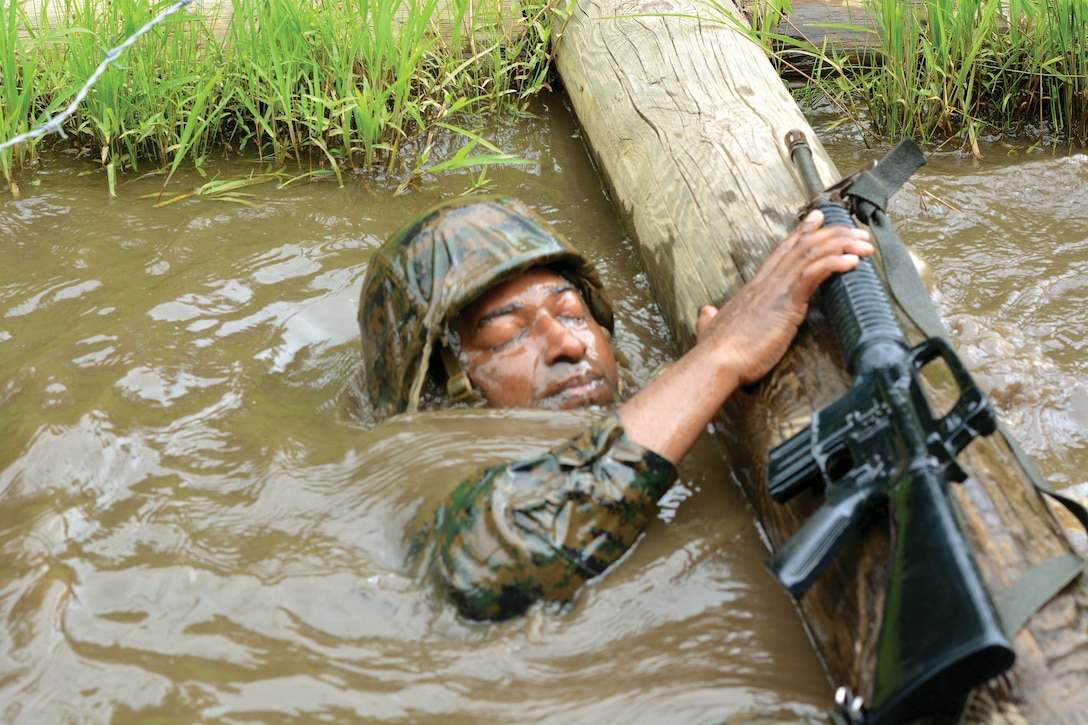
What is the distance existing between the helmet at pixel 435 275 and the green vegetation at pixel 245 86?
1.04m

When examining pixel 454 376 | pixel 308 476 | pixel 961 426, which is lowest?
pixel 308 476

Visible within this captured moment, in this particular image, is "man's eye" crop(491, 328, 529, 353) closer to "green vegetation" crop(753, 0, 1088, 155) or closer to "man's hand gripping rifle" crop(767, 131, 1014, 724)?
"man's hand gripping rifle" crop(767, 131, 1014, 724)

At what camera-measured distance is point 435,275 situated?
274 centimetres

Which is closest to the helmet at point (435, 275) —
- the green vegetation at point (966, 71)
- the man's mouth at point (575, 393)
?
the man's mouth at point (575, 393)

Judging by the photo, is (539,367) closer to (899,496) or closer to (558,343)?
(558,343)

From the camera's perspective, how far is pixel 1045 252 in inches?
147

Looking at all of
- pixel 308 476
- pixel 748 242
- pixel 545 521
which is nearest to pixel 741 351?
pixel 748 242

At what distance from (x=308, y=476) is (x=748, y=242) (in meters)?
1.37

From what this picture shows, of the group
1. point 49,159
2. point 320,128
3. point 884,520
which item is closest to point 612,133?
point 320,128

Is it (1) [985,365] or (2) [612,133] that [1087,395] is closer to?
(1) [985,365]

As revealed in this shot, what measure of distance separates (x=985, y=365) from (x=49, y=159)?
3.96 m

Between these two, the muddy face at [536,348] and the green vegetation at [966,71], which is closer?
the muddy face at [536,348]

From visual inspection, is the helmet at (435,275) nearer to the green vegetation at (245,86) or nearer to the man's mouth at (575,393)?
the man's mouth at (575,393)

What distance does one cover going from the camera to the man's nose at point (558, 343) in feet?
8.78
